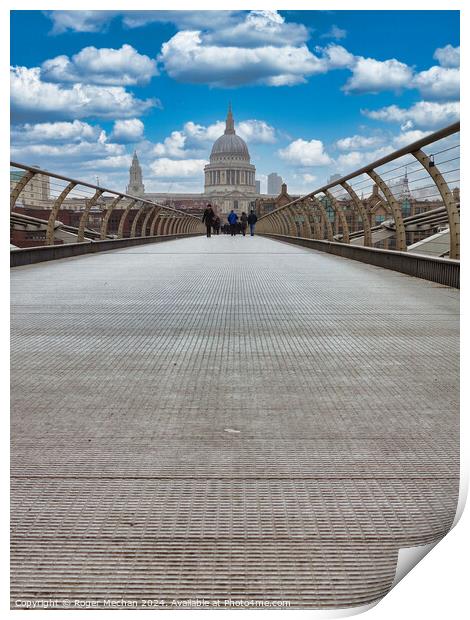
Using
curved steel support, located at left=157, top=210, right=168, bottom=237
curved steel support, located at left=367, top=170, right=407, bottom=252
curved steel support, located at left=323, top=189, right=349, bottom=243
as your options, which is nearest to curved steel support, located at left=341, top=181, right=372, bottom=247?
curved steel support, located at left=323, top=189, right=349, bottom=243

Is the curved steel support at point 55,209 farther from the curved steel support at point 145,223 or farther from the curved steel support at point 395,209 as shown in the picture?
the curved steel support at point 145,223

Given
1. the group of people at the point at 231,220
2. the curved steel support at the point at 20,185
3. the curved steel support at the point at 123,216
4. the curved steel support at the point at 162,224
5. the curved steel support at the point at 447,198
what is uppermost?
the group of people at the point at 231,220

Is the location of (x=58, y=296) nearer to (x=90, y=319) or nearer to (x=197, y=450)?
(x=90, y=319)

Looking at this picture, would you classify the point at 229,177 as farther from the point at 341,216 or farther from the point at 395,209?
the point at 395,209

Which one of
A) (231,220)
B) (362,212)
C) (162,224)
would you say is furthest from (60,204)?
(231,220)

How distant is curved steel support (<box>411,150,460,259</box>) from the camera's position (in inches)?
299

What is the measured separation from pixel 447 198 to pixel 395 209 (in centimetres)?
216

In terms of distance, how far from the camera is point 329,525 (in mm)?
2051

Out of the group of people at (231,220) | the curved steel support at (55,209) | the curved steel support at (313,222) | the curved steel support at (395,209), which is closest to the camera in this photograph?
the curved steel support at (395,209)

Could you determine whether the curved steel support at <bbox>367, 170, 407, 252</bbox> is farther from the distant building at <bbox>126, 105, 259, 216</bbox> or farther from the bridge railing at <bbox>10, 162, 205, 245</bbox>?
the distant building at <bbox>126, 105, 259, 216</bbox>

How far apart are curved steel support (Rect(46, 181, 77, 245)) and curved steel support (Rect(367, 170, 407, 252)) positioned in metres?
4.54

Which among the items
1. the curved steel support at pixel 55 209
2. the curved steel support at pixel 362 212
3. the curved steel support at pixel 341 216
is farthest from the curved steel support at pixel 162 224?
the curved steel support at pixel 362 212

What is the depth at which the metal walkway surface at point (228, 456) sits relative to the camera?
5.91 ft

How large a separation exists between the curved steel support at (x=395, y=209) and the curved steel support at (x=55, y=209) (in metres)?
4.54
